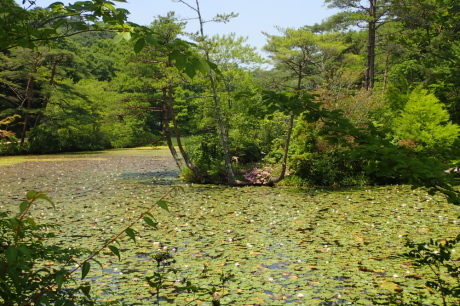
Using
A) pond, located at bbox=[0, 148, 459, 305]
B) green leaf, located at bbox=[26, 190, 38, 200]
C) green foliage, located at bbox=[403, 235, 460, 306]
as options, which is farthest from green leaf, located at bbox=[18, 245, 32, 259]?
green foliage, located at bbox=[403, 235, 460, 306]

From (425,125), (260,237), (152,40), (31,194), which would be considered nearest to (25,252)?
(31,194)

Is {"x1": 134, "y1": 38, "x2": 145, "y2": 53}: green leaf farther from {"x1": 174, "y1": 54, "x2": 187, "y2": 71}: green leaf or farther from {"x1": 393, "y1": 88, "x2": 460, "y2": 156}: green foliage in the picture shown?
{"x1": 393, "y1": 88, "x2": 460, "y2": 156}: green foliage

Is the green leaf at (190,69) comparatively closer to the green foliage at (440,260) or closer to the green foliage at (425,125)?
the green foliage at (440,260)

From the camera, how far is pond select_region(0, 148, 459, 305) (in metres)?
3.56

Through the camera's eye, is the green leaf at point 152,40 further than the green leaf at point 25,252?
Yes

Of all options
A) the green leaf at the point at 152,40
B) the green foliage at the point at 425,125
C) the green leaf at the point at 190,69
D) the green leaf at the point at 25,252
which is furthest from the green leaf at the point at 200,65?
the green foliage at the point at 425,125

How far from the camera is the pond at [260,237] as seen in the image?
3561 millimetres

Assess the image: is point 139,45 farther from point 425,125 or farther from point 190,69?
point 425,125

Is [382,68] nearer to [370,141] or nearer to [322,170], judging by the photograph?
[322,170]

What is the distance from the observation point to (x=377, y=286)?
3.58 meters

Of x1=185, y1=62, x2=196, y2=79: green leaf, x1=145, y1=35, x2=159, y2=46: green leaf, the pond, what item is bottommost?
the pond

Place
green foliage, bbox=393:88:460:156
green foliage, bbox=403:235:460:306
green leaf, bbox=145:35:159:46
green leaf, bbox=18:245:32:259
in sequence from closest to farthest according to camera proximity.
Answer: green leaf, bbox=18:245:32:259, green leaf, bbox=145:35:159:46, green foliage, bbox=403:235:460:306, green foliage, bbox=393:88:460:156

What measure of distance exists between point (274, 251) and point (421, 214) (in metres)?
3.19

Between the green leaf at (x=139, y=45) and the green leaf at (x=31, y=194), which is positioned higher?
the green leaf at (x=139, y=45)
